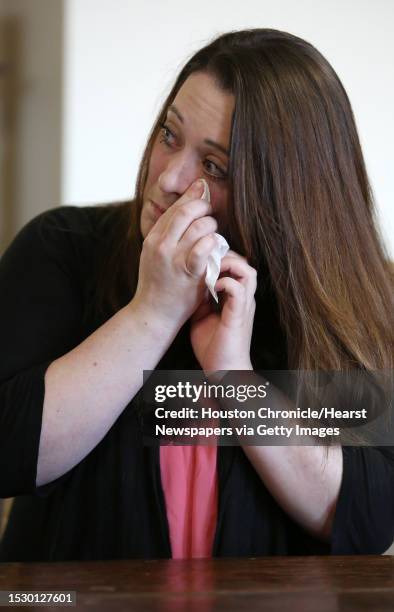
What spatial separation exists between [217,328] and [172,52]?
1405 mm

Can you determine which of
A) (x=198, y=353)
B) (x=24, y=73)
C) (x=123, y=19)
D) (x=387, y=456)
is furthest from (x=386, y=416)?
(x=24, y=73)

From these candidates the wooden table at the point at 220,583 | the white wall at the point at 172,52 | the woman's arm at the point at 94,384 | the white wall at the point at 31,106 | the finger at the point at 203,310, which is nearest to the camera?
the wooden table at the point at 220,583

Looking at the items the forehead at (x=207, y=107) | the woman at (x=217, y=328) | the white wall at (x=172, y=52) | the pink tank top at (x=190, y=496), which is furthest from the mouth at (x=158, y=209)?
the white wall at (x=172, y=52)

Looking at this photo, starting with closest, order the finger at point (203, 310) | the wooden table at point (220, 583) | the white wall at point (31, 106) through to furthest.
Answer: the wooden table at point (220, 583)
the finger at point (203, 310)
the white wall at point (31, 106)

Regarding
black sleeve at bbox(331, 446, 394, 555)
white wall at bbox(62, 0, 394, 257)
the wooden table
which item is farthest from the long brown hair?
white wall at bbox(62, 0, 394, 257)

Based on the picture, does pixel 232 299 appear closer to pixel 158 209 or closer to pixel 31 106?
pixel 158 209

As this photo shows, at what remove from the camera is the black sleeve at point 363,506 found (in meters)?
0.90

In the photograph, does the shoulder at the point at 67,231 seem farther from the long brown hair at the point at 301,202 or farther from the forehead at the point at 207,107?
the forehead at the point at 207,107

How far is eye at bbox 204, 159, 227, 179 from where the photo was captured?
0.94 metres

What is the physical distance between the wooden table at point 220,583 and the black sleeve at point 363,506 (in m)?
0.15

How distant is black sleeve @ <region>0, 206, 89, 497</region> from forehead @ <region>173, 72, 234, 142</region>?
26cm

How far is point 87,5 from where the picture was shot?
2.10 meters

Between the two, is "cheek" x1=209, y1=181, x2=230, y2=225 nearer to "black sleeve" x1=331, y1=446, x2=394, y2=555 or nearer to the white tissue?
the white tissue

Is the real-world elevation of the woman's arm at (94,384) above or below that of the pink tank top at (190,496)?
above
